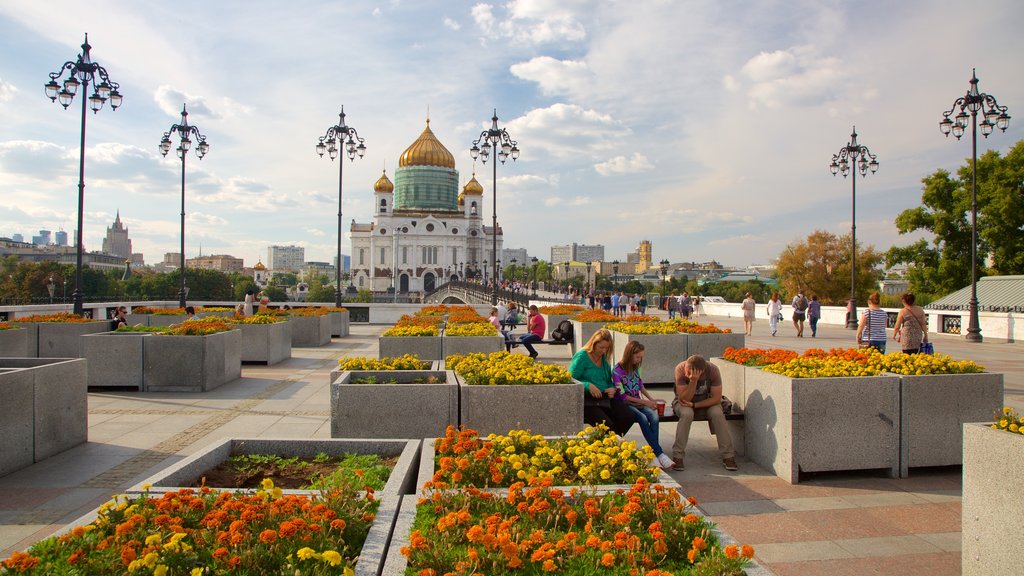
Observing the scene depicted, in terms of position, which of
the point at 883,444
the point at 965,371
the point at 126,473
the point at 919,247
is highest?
the point at 919,247

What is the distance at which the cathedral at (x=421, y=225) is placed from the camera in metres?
112

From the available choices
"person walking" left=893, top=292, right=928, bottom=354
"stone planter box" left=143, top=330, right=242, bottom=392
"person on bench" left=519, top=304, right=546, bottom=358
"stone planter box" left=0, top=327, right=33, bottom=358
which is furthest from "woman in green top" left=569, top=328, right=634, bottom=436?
"stone planter box" left=0, top=327, right=33, bottom=358

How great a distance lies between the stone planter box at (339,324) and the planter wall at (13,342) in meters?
9.83

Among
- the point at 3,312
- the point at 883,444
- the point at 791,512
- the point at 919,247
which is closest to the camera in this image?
the point at 791,512

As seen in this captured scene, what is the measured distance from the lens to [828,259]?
54.7 m

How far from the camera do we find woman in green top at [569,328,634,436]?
694 cm

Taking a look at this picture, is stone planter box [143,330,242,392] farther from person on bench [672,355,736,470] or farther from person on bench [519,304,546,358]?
person on bench [672,355,736,470]

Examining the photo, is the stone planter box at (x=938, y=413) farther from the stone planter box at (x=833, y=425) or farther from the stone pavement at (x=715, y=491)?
the stone pavement at (x=715, y=491)

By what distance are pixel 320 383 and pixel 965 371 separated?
9.75 meters

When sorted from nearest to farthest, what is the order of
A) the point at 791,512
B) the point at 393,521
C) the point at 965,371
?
the point at 393,521
the point at 791,512
the point at 965,371

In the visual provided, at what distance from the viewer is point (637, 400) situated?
278 inches

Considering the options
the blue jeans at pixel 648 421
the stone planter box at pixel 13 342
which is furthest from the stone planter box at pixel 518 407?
the stone planter box at pixel 13 342

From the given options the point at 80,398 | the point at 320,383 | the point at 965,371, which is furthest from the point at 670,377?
the point at 80,398

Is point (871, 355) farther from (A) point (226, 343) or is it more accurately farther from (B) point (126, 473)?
(A) point (226, 343)
